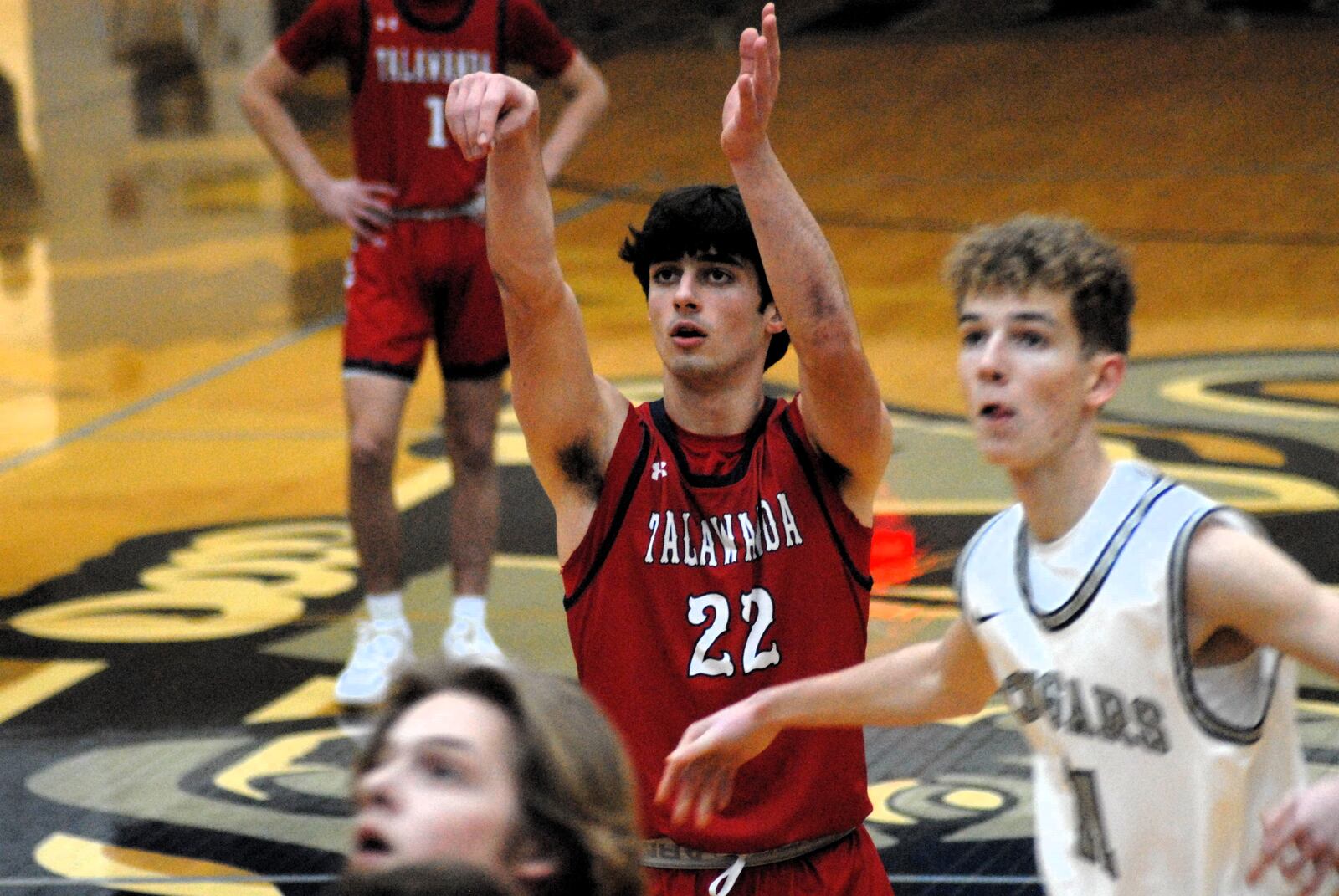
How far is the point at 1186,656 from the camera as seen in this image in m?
2.47

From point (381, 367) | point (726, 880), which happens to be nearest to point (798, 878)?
point (726, 880)

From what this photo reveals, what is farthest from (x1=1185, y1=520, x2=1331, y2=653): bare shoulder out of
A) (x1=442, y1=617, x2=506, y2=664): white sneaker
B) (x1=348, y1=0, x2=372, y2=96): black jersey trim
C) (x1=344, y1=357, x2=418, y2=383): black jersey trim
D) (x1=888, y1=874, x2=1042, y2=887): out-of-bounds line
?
(x1=348, y1=0, x2=372, y2=96): black jersey trim

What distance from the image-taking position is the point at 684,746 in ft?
8.96

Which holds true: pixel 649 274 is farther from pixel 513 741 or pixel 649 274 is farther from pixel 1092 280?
pixel 513 741

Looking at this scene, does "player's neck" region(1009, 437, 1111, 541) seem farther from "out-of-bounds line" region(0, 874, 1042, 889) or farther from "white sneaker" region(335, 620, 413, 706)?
"white sneaker" region(335, 620, 413, 706)

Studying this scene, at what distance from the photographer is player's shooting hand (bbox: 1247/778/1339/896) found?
2277 millimetres

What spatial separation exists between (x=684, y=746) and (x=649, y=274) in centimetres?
116

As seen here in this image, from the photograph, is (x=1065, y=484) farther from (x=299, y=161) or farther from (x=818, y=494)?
(x=299, y=161)

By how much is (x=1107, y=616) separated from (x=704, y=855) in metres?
→ 1.06

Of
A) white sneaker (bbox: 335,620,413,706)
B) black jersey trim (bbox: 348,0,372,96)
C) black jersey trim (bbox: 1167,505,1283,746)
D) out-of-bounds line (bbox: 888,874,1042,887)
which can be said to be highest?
black jersey trim (bbox: 348,0,372,96)

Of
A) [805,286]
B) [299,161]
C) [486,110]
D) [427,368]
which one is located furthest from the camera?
[427,368]

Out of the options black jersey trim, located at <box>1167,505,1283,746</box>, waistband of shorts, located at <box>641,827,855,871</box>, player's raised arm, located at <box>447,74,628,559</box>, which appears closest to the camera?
black jersey trim, located at <box>1167,505,1283,746</box>

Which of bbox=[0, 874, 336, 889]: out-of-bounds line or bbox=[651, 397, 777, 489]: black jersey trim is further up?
bbox=[651, 397, 777, 489]: black jersey trim

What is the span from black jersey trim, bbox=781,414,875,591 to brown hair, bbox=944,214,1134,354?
0.79 m
